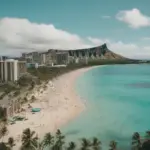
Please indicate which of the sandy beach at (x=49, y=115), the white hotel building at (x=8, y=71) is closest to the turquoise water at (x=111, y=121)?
the sandy beach at (x=49, y=115)

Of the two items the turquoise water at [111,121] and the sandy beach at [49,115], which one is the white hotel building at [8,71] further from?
the turquoise water at [111,121]

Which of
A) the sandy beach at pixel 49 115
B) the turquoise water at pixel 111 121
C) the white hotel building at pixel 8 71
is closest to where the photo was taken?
the turquoise water at pixel 111 121

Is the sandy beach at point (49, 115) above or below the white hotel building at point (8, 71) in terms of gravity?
below

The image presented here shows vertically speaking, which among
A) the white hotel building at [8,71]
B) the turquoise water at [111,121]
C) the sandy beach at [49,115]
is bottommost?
the turquoise water at [111,121]

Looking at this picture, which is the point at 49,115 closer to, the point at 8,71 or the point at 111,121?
the point at 111,121

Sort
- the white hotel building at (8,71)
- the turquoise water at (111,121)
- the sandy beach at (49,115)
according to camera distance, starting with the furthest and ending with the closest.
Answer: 1. the white hotel building at (8,71)
2. the sandy beach at (49,115)
3. the turquoise water at (111,121)

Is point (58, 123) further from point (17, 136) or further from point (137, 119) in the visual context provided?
point (137, 119)

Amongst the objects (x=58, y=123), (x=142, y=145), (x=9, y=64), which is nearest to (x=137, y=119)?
(x=58, y=123)

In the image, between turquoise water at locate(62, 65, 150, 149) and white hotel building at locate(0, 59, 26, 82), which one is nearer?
turquoise water at locate(62, 65, 150, 149)

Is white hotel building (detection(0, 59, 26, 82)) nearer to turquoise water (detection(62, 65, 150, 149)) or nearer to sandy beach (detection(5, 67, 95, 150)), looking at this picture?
sandy beach (detection(5, 67, 95, 150))

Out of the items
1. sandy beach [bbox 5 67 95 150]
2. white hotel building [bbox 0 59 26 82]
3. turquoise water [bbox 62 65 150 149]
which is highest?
white hotel building [bbox 0 59 26 82]

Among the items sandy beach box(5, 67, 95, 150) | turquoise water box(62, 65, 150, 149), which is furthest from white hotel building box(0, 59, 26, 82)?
turquoise water box(62, 65, 150, 149)
